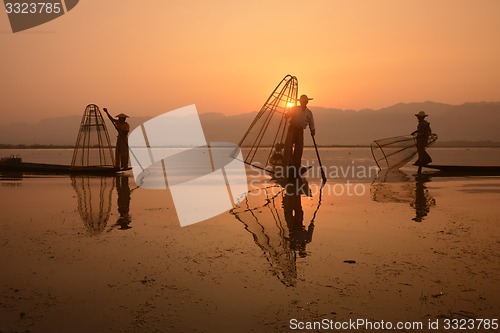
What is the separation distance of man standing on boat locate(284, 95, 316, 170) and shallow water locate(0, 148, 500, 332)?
6880 mm

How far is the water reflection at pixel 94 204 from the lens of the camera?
7078mm

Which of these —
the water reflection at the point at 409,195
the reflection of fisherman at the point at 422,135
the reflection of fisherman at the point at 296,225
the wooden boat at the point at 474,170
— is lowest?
the wooden boat at the point at 474,170

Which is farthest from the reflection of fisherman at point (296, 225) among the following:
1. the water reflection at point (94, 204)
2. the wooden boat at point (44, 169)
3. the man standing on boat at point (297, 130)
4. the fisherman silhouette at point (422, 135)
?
the fisherman silhouette at point (422, 135)

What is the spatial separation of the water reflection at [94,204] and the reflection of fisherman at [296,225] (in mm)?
3062

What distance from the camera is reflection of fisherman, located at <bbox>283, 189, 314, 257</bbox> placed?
5574 millimetres

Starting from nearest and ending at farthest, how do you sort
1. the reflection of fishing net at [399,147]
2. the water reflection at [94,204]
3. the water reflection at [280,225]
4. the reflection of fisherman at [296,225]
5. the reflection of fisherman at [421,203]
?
the water reflection at [280,225], the reflection of fisherman at [296,225], the water reflection at [94,204], the reflection of fisherman at [421,203], the reflection of fishing net at [399,147]

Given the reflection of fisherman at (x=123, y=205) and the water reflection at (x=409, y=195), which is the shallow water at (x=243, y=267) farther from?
the water reflection at (x=409, y=195)

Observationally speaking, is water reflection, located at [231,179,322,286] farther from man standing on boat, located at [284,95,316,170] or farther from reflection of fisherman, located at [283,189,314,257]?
man standing on boat, located at [284,95,316,170]

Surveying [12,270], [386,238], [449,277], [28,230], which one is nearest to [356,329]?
[449,277]

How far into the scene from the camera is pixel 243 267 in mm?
4621

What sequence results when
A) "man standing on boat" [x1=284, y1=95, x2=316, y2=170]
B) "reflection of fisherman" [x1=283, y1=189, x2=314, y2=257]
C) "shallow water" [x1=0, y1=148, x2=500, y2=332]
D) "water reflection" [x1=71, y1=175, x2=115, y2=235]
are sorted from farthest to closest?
"man standing on boat" [x1=284, y1=95, x2=316, y2=170] → "water reflection" [x1=71, y1=175, x2=115, y2=235] → "reflection of fisherman" [x1=283, y1=189, x2=314, y2=257] → "shallow water" [x1=0, y1=148, x2=500, y2=332]

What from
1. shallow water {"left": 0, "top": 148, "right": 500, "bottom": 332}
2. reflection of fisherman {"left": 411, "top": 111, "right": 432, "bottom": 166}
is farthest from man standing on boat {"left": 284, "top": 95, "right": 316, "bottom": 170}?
shallow water {"left": 0, "top": 148, "right": 500, "bottom": 332}

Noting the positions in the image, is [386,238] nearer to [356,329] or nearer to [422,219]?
[422,219]

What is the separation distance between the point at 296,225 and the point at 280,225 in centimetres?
27
